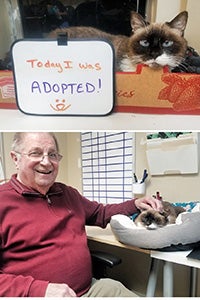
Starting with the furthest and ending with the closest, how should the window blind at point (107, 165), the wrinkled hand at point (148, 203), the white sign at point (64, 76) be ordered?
1. the wrinkled hand at point (148, 203)
2. the window blind at point (107, 165)
3. the white sign at point (64, 76)

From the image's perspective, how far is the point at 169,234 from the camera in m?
0.69

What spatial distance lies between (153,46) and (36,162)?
0.39 metres

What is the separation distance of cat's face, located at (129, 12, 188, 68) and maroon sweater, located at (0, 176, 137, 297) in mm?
393

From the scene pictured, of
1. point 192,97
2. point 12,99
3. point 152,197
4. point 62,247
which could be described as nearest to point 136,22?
point 192,97

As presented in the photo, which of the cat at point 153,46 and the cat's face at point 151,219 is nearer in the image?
the cat at point 153,46

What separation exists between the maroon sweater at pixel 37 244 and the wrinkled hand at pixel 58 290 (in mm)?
11

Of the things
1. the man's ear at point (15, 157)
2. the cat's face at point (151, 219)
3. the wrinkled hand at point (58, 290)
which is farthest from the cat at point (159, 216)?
the man's ear at point (15, 157)

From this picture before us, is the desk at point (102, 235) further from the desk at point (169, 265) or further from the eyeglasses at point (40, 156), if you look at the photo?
the eyeglasses at point (40, 156)

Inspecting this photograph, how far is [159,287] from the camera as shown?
27.5 inches

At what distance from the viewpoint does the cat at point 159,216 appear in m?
0.74

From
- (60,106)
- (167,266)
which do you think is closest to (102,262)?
(167,266)

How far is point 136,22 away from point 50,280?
2.06 feet

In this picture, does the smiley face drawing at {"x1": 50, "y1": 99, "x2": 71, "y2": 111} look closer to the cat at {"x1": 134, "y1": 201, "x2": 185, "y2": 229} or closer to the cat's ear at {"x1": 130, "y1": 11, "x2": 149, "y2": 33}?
the cat's ear at {"x1": 130, "y1": 11, "x2": 149, "y2": 33}

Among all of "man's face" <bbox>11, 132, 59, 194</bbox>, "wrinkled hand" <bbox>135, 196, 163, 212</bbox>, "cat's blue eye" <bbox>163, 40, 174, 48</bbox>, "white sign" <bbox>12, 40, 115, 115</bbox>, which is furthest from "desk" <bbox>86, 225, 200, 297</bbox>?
"cat's blue eye" <bbox>163, 40, 174, 48</bbox>
